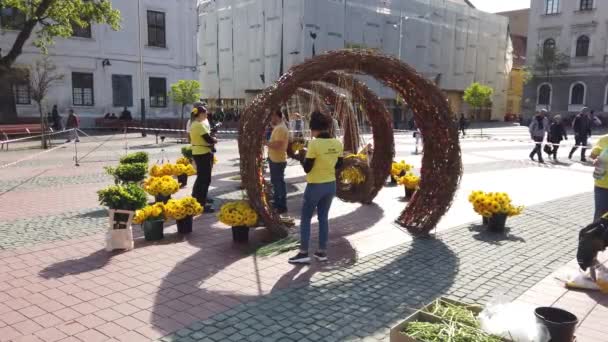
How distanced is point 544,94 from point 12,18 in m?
45.1

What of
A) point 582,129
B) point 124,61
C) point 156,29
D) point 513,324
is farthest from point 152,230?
point 156,29

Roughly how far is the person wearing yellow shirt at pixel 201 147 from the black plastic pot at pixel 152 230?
153 cm

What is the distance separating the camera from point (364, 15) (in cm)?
4050

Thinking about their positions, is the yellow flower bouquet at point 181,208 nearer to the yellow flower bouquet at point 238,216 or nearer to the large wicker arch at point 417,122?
the yellow flower bouquet at point 238,216

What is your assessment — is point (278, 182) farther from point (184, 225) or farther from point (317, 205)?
point (317, 205)

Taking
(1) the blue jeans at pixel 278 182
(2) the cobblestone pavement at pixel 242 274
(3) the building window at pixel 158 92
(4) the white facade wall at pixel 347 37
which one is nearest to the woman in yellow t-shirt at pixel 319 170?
(2) the cobblestone pavement at pixel 242 274

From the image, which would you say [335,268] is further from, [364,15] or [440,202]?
[364,15]

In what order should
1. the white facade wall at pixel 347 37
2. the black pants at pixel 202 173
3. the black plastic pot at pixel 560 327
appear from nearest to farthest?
the black plastic pot at pixel 560 327
the black pants at pixel 202 173
the white facade wall at pixel 347 37

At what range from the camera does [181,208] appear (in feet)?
22.2

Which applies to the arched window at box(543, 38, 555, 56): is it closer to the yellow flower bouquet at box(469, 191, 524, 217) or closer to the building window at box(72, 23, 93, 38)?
the building window at box(72, 23, 93, 38)

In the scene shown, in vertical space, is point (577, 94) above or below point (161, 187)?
above

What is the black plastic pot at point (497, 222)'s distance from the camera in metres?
7.28

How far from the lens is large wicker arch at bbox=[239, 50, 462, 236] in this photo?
6371 mm

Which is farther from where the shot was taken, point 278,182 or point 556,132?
point 556,132
